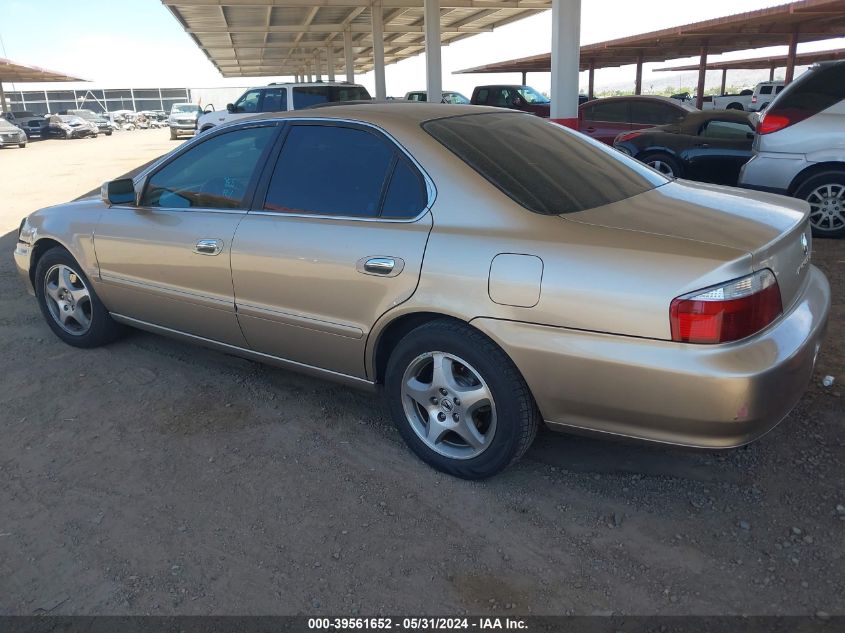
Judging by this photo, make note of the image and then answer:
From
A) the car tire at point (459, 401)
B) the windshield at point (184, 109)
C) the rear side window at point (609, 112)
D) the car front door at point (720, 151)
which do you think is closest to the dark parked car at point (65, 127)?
the windshield at point (184, 109)

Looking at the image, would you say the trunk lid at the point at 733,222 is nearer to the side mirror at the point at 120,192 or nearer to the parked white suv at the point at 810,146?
the side mirror at the point at 120,192

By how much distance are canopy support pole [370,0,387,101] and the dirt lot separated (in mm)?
17610

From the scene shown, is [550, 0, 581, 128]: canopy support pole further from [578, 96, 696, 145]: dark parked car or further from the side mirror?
the side mirror

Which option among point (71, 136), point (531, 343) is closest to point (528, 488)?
point (531, 343)

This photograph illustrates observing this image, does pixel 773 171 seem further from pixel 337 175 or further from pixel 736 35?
pixel 736 35

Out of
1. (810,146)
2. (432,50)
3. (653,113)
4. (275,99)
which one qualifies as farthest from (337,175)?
(432,50)

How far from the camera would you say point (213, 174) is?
12.2ft

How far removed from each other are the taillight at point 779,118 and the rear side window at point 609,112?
225 inches

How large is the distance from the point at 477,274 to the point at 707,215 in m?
1.00

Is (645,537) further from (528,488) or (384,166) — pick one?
(384,166)

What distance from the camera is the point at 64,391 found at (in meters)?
3.93

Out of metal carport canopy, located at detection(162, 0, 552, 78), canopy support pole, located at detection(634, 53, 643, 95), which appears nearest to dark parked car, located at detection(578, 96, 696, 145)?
metal carport canopy, located at detection(162, 0, 552, 78)

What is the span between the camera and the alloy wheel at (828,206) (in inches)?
253

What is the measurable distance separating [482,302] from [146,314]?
95.0 inches
